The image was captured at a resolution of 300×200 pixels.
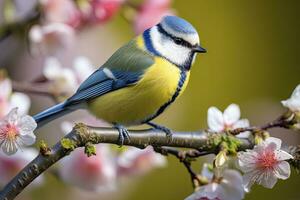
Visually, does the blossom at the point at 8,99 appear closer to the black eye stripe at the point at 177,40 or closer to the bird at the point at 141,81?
the bird at the point at 141,81

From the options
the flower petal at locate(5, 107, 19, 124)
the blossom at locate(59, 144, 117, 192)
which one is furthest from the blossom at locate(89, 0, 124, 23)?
the flower petal at locate(5, 107, 19, 124)

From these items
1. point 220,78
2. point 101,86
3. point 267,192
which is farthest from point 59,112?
point 220,78

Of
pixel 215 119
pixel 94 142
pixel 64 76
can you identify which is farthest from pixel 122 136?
pixel 64 76

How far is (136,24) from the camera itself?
159 centimetres

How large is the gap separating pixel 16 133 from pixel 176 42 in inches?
14.6

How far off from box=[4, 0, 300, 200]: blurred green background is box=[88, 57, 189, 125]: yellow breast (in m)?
1.03

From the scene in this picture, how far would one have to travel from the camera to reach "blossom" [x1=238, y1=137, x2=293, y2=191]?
1004mm

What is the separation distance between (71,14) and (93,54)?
1.00m

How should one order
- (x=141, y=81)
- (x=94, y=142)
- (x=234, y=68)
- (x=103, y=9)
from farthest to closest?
(x=234, y=68)
(x=103, y=9)
(x=141, y=81)
(x=94, y=142)

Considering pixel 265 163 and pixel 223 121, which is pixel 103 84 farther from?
pixel 265 163

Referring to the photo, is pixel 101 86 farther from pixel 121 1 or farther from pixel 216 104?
pixel 216 104

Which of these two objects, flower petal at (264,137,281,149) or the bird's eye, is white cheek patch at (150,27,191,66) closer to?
the bird's eye

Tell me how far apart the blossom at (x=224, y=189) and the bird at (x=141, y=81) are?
134 mm

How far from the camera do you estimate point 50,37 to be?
1487 millimetres
